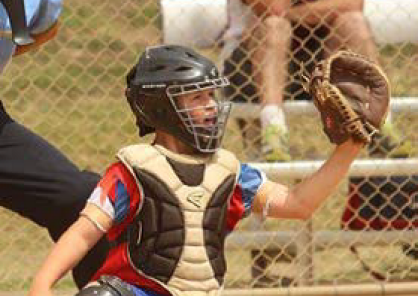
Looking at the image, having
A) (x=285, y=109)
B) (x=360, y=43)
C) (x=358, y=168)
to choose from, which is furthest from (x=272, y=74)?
(x=358, y=168)

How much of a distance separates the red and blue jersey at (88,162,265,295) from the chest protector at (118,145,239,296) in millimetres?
25

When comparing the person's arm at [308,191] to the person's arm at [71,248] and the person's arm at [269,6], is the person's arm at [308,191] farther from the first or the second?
the person's arm at [269,6]

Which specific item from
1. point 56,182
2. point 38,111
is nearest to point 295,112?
point 56,182

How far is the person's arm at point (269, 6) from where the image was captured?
19.6 ft

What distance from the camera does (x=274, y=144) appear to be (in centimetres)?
595

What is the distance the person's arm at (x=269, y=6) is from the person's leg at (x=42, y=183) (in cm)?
186

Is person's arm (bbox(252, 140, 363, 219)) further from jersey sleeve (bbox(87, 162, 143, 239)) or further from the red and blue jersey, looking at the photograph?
jersey sleeve (bbox(87, 162, 143, 239))

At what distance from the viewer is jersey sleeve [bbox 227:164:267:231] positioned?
12.6 ft

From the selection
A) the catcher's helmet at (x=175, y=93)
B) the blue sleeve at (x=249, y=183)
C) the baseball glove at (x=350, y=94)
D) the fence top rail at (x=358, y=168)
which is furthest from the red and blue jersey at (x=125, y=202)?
the fence top rail at (x=358, y=168)

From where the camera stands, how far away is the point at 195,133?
12.0ft

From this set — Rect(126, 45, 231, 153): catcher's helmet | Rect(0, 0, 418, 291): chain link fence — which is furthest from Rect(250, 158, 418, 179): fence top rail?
Rect(126, 45, 231, 153): catcher's helmet

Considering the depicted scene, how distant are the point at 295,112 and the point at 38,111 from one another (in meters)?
3.23

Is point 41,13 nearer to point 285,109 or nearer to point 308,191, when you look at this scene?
point 308,191

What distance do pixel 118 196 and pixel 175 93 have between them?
314mm
